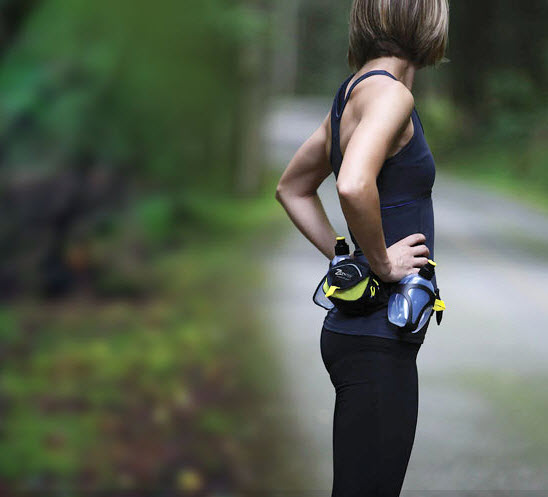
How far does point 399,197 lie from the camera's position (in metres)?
2.27

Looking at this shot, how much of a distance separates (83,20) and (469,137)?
834 inches

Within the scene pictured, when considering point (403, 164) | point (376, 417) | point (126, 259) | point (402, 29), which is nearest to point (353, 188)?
point (403, 164)

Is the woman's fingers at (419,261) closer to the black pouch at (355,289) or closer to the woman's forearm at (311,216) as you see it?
the black pouch at (355,289)

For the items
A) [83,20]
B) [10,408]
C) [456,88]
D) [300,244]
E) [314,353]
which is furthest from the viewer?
[456,88]

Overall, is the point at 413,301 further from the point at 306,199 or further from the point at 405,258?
the point at 306,199

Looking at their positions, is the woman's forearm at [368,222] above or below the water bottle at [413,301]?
above

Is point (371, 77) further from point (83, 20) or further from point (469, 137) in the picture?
point (469, 137)

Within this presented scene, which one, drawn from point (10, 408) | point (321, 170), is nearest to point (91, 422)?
point (10, 408)

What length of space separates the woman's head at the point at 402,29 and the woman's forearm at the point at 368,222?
1.34 ft

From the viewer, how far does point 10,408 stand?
40.2 feet

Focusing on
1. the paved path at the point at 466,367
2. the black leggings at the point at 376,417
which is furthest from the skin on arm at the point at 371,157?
the paved path at the point at 466,367

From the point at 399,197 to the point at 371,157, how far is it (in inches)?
8.5

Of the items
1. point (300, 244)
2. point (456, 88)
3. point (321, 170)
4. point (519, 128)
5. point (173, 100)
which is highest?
point (456, 88)

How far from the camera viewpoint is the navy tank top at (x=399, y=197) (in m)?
2.24
